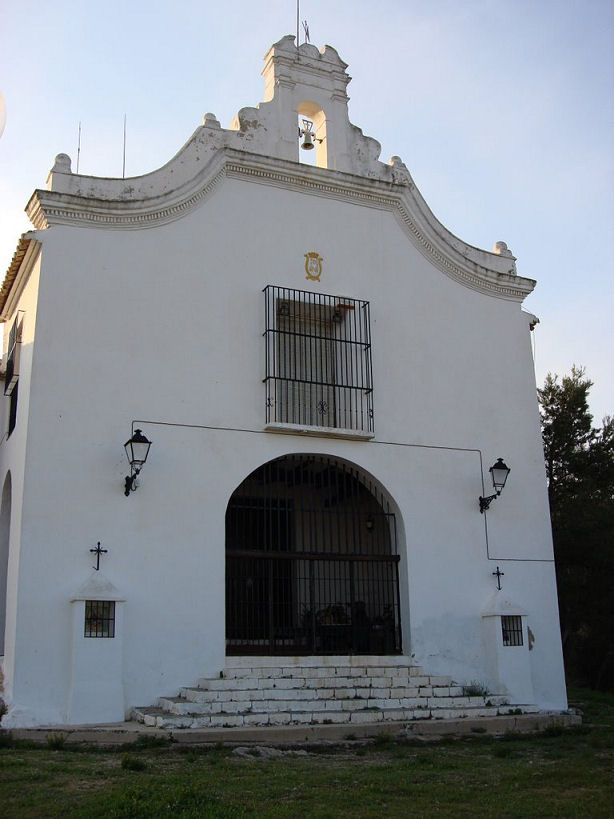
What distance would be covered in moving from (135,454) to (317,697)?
398 cm

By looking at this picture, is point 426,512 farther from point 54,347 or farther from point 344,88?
point 344,88

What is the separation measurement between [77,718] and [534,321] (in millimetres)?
10365

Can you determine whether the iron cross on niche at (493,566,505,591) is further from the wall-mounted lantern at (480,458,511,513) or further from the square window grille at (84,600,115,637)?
the square window grille at (84,600,115,637)

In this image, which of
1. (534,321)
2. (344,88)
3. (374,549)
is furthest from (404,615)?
(344,88)

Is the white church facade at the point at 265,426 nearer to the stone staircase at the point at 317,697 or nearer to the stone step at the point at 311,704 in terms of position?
the stone staircase at the point at 317,697

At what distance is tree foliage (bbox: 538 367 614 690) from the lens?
69.6 feet

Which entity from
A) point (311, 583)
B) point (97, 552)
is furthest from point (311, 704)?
point (97, 552)

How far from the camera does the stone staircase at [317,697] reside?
10.9 metres

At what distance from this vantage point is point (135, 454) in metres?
12.3

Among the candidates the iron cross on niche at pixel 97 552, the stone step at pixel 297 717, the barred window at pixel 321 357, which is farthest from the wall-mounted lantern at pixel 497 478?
the iron cross on niche at pixel 97 552

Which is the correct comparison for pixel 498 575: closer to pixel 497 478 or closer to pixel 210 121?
pixel 497 478

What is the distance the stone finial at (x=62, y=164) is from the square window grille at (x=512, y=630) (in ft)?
30.8

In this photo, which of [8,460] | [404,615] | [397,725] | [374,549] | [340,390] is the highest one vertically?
[340,390]

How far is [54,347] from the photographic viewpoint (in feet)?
41.3
